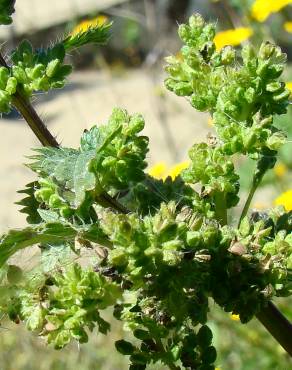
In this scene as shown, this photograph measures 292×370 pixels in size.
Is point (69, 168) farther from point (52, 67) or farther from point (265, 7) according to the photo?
point (265, 7)

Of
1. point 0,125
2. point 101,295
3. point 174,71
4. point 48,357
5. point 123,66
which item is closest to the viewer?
point 101,295

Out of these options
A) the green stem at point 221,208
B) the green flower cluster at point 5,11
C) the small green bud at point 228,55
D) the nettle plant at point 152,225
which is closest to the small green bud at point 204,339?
the nettle plant at point 152,225

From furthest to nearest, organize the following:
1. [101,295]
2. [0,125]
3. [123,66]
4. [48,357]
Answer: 1. [123,66]
2. [0,125]
3. [48,357]
4. [101,295]

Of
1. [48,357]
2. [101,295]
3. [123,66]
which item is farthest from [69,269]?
[123,66]

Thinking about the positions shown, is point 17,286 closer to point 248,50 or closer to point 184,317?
point 184,317

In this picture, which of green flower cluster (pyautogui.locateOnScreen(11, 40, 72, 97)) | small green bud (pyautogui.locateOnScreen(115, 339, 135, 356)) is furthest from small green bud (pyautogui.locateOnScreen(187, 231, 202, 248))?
green flower cluster (pyautogui.locateOnScreen(11, 40, 72, 97))

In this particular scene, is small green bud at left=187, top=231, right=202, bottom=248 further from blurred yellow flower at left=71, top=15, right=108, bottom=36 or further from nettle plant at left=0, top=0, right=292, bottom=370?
blurred yellow flower at left=71, top=15, right=108, bottom=36

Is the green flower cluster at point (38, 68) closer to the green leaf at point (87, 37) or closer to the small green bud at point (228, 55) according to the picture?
the green leaf at point (87, 37)
